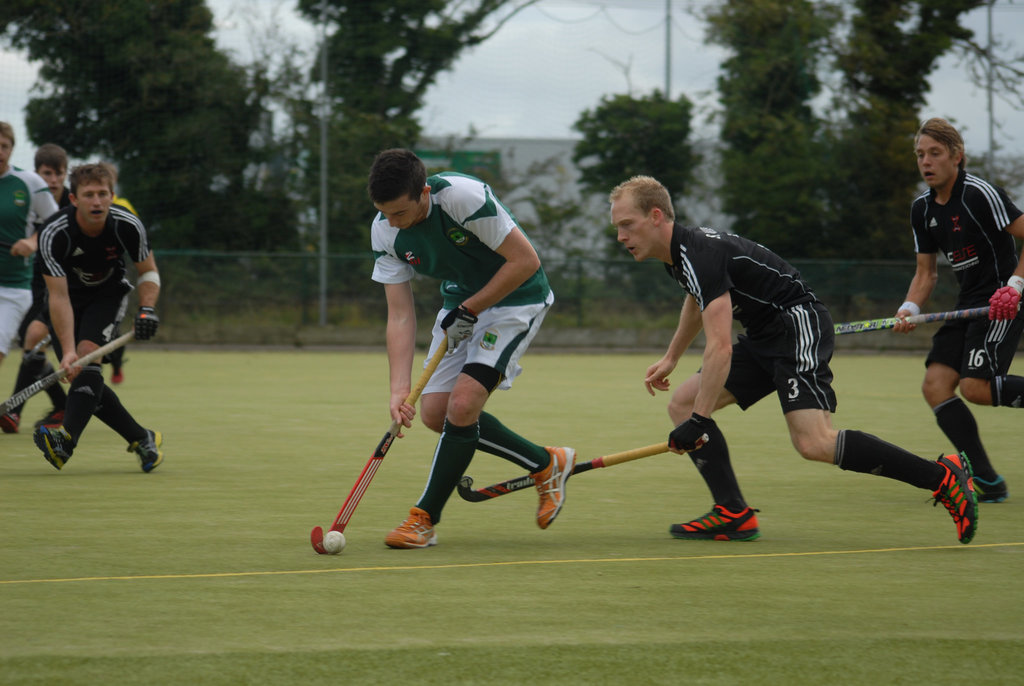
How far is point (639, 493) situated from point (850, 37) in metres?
16.4

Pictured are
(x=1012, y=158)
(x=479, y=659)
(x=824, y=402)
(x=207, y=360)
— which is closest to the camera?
(x=479, y=659)

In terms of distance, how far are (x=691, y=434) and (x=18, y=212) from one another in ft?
14.9

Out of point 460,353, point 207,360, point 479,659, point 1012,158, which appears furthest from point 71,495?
point 1012,158

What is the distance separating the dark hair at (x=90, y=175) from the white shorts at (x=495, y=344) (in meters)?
2.00

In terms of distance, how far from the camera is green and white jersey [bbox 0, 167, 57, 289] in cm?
661

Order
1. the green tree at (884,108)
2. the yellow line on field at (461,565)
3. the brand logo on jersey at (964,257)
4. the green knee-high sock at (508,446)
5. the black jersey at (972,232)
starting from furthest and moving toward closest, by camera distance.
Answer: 1. the green tree at (884,108)
2. the brand logo on jersey at (964,257)
3. the black jersey at (972,232)
4. the green knee-high sock at (508,446)
5. the yellow line on field at (461,565)

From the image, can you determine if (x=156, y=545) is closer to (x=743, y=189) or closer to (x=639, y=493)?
(x=639, y=493)

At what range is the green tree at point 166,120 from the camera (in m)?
17.8

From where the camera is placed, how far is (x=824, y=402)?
4.06 meters

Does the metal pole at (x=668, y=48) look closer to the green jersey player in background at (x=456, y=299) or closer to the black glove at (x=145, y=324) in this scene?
the black glove at (x=145, y=324)

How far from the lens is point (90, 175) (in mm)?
5340

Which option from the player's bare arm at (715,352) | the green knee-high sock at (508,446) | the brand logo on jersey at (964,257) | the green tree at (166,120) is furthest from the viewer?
the green tree at (166,120)

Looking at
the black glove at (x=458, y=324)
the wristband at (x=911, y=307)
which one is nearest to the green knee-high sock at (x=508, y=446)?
the black glove at (x=458, y=324)

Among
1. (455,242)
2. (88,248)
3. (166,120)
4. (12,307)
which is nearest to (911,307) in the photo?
(455,242)
